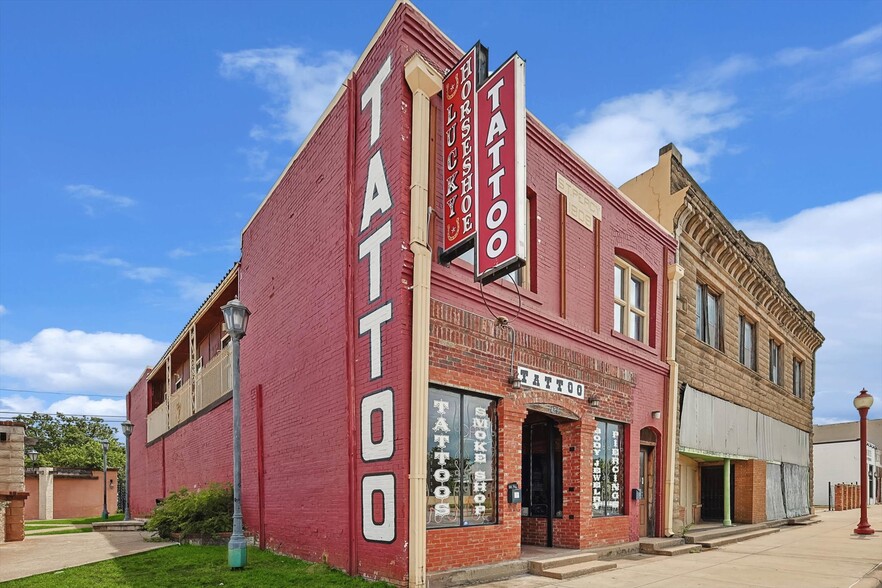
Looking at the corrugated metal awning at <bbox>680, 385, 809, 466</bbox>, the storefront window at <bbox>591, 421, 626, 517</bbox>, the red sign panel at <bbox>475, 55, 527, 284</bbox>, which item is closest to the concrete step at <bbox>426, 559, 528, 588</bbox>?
the storefront window at <bbox>591, 421, 626, 517</bbox>

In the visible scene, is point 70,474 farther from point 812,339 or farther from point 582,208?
point 812,339

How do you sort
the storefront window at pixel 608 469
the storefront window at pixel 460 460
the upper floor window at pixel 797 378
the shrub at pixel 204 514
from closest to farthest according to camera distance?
the storefront window at pixel 460 460
the storefront window at pixel 608 469
the shrub at pixel 204 514
the upper floor window at pixel 797 378

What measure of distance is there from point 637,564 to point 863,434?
37.7ft

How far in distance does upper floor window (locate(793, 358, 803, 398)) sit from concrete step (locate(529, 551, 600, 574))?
20.7 m

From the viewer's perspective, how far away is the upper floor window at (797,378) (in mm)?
28250

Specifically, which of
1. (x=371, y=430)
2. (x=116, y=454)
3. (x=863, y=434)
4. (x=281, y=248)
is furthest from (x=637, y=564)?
(x=116, y=454)

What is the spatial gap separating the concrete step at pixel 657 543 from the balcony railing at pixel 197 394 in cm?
1016

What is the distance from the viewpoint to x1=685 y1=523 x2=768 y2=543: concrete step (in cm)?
1556

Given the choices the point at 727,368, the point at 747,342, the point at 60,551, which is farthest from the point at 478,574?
the point at 747,342

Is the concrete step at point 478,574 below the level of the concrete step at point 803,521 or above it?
above

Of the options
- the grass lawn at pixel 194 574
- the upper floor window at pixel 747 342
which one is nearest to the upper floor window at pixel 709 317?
the upper floor window at pixel 747 342

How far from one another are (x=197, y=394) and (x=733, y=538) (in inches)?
617

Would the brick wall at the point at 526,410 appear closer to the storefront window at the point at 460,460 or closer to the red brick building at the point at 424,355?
the red brick building at the point at 424,355

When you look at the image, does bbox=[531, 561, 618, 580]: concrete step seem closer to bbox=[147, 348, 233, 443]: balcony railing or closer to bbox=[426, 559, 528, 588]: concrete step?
bbox=[426, 559, 528, 588]: concrete step
